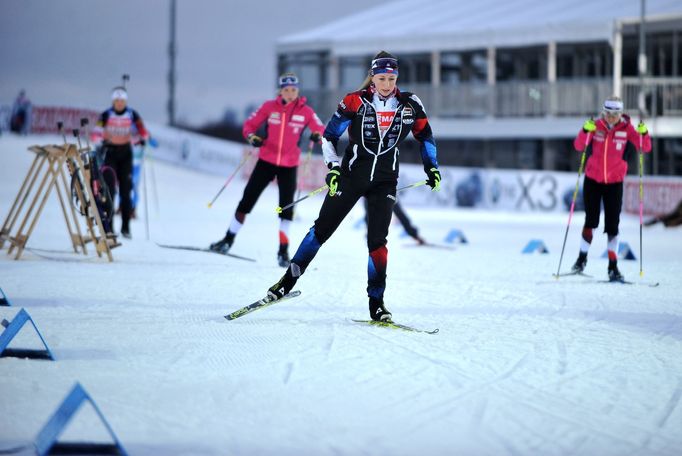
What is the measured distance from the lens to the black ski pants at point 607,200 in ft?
33.3

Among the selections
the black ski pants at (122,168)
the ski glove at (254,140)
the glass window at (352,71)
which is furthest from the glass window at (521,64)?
the ski glove at (254,140)

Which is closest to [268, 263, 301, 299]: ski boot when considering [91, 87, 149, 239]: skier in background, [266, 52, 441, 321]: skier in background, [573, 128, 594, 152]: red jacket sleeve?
[266, 52, 441, 321]: skier in background

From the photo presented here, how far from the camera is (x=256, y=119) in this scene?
35.0ft

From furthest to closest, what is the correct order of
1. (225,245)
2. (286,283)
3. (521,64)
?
(521,64) < (225,245) < (286,283)

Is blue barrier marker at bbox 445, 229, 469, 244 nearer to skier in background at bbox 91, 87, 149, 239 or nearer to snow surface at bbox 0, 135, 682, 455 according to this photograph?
snow surface at bbox 0, 135, 682, 455

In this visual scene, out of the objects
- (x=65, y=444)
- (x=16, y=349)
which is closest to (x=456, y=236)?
(x=16, y=349)

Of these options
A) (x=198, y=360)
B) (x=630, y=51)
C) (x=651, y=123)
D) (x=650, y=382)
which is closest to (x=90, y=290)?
(x=198, y=360)

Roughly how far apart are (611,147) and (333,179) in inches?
180

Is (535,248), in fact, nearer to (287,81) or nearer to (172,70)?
(287,81)

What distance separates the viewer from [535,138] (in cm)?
2973

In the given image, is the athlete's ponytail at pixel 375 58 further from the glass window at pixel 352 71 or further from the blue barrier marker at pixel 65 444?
the glass window at pixel 352 71

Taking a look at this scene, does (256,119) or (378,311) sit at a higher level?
(256,119)

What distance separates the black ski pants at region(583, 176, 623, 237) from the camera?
10.2m

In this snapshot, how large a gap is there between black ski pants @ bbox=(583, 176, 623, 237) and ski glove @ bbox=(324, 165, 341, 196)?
4.30m
